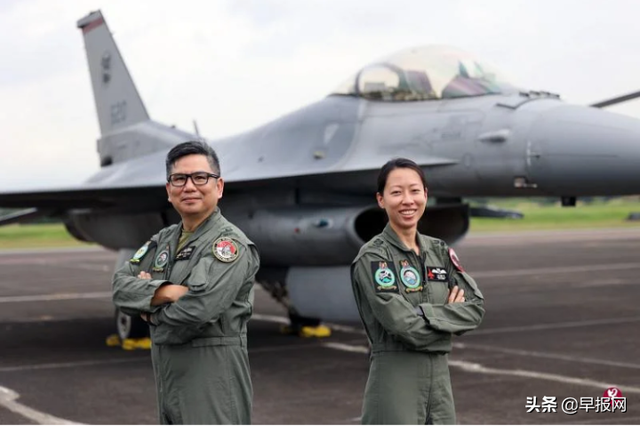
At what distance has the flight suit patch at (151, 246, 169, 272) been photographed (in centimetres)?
379

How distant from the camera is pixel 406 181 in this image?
12.4 feet

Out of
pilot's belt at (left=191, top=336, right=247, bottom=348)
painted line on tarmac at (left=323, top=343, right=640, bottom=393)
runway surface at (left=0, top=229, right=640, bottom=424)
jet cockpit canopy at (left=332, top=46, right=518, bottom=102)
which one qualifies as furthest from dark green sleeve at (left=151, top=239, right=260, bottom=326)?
jet cockpit canopy at (left=332, top=46, right=518, bottom=102)

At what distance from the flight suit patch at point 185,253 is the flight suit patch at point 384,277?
2.36 feet

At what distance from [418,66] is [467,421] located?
161 inches

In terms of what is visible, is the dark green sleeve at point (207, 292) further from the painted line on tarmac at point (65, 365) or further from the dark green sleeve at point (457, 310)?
the painted line on tarmac at point (65, 365)

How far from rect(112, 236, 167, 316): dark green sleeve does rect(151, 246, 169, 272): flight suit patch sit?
8cm

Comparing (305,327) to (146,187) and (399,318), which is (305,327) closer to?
(146,187)

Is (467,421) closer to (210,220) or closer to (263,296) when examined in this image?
(210,220)

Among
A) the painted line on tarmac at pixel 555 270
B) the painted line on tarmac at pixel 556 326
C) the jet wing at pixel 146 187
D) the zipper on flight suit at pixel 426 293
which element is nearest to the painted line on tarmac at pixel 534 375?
the jet wing at pixel 146 187

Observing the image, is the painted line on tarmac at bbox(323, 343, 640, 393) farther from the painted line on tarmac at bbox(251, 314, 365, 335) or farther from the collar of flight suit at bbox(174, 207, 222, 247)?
the collar of flight suit at bbox(174, 207, 222, 247)

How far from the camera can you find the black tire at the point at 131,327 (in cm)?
1107

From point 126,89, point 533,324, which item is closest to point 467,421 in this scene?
point 533,324

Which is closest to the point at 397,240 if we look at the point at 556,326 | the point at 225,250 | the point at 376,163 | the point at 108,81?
the point at 225,250

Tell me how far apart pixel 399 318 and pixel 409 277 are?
0.21 metres
